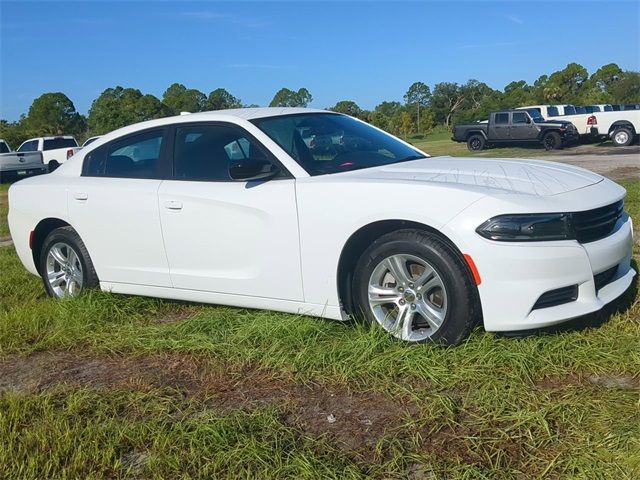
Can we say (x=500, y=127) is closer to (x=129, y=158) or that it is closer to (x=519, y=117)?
(x=519, y=117)

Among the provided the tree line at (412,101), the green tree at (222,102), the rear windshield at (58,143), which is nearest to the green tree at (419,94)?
the tree line at (412,101)

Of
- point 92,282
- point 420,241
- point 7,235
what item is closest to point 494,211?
point 420,241

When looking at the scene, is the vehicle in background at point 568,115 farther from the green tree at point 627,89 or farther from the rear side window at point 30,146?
the green tree at point 627,89

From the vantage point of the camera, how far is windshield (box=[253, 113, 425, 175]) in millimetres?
4543

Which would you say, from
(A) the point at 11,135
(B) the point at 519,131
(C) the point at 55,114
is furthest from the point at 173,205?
(C) the point at 55,114

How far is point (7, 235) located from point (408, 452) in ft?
32.0

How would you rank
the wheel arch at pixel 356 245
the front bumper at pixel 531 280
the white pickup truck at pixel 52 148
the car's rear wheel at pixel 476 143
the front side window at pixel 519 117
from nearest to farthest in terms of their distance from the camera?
the front bumper at pixel 531 280 < the wheel arch at pixel 356 245 < the front side window at pixel 519 117 < the white pickup truck at pixel 52 148 < the car's rear wheel at pixel 476 143

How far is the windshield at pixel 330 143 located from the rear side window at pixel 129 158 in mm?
921

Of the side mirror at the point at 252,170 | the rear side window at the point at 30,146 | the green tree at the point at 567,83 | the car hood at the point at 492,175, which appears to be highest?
the green tree at the point at 567,83

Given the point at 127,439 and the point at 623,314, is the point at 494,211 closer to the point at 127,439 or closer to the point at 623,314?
the point at 623,314

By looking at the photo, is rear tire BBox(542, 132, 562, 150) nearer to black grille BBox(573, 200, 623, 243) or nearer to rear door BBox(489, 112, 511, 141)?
rear door BBox(489, 112, 511, 141)

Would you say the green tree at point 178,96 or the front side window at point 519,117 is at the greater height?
the green tree at point 178,96

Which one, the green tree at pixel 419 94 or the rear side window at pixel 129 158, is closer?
the rear side window at pixel 129 158

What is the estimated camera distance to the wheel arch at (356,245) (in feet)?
12.9
